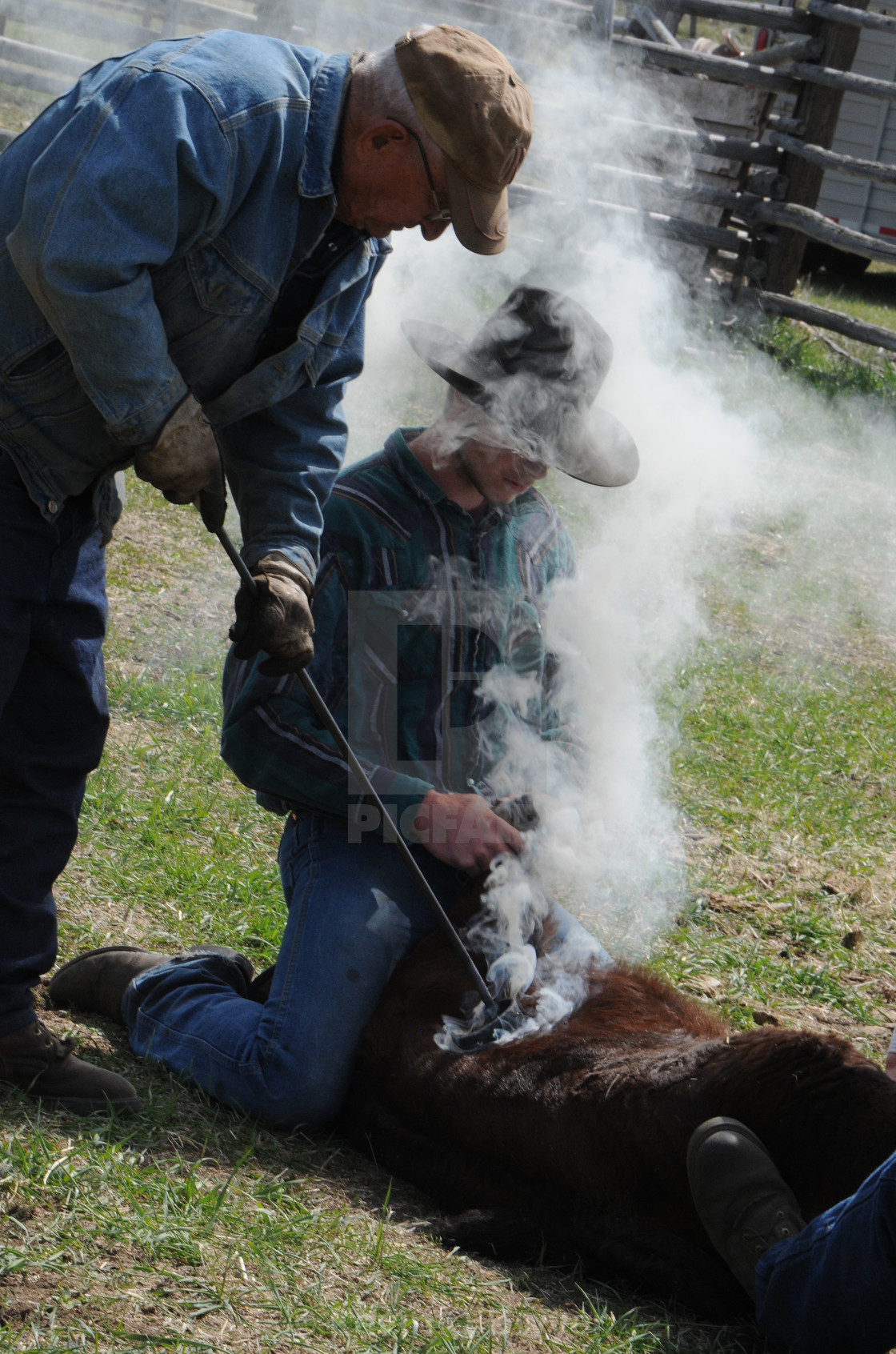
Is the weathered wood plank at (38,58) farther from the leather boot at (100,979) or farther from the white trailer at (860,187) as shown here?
the leather boot at (100,979)

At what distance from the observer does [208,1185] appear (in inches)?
83.6

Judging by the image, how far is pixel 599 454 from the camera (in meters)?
3.05

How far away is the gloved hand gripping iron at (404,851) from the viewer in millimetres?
2332

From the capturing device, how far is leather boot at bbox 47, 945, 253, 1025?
2715 millimetres

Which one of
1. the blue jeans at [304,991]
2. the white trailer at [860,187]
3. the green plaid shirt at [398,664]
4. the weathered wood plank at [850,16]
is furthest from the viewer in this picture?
the white trailer at [860,187]

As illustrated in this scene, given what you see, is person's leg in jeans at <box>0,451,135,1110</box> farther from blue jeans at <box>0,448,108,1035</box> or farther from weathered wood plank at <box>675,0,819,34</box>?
weathered wood plank at <box>675,0,819,34</box>

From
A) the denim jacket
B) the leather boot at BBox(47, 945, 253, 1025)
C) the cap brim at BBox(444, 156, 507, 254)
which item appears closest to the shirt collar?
the denim jacket

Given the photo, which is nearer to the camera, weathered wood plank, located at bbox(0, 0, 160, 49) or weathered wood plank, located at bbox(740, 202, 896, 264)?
weathered wood plank, located at bbox(740, 202, 896, 264)

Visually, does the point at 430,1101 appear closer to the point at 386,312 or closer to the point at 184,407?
the point at 184,407

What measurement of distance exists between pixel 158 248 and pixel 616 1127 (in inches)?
61.9

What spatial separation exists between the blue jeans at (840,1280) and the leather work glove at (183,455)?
4.93 feet

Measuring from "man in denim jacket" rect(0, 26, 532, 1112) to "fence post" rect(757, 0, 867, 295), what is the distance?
8.49 meters

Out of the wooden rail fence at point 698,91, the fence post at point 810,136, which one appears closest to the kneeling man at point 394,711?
the wooden rail fence at point 698,91

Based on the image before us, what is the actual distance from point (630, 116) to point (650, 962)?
8743 millimetres
